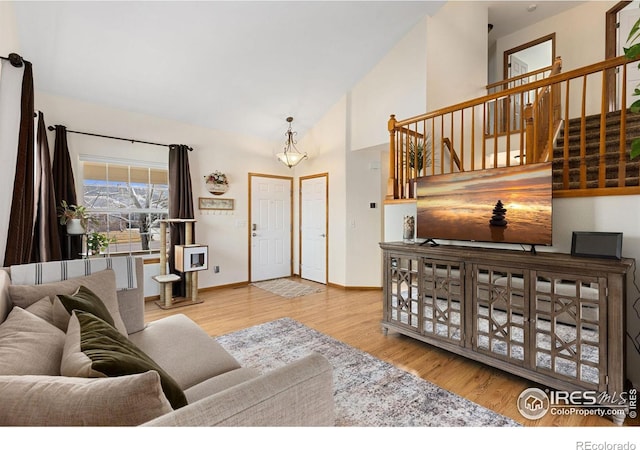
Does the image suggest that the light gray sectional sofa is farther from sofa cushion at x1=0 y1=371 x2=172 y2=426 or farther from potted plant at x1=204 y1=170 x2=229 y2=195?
potted plant at x1=204 y1=170 x2=229 y2=195

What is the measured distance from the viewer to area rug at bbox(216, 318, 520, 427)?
174 cm

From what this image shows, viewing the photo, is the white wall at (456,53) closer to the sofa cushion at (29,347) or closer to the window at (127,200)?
the window at (127,200)

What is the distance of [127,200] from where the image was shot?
13.4 feet

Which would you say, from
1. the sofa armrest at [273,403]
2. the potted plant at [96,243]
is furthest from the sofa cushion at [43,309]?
the potted plant at [96,243]

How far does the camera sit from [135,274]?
6.56ft

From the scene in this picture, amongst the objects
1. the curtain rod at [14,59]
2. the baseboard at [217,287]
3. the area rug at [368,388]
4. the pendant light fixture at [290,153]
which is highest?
the pendant light fixture at [290,153]

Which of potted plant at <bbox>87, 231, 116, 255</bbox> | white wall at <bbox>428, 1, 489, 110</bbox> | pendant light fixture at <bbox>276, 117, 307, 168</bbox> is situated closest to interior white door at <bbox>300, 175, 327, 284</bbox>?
pendant light fixture at <bbox>276, 117, 307, 168</bbox>

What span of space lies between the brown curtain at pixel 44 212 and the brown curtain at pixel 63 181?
0.45ft

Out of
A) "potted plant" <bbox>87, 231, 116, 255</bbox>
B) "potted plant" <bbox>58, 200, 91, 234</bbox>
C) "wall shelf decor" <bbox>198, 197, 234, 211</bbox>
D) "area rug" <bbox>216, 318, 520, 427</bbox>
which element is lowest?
"area rug" <bbox>216, 318, 520, 427</bbox>

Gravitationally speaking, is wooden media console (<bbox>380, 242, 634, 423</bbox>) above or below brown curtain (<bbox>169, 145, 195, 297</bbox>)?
below

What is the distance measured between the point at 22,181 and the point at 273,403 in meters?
2.15

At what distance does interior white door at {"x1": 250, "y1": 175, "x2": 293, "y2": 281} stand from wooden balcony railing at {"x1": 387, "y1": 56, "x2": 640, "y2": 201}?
264cm

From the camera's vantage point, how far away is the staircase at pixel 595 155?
2470 mm

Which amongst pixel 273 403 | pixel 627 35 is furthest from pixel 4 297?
pixel 627 35
